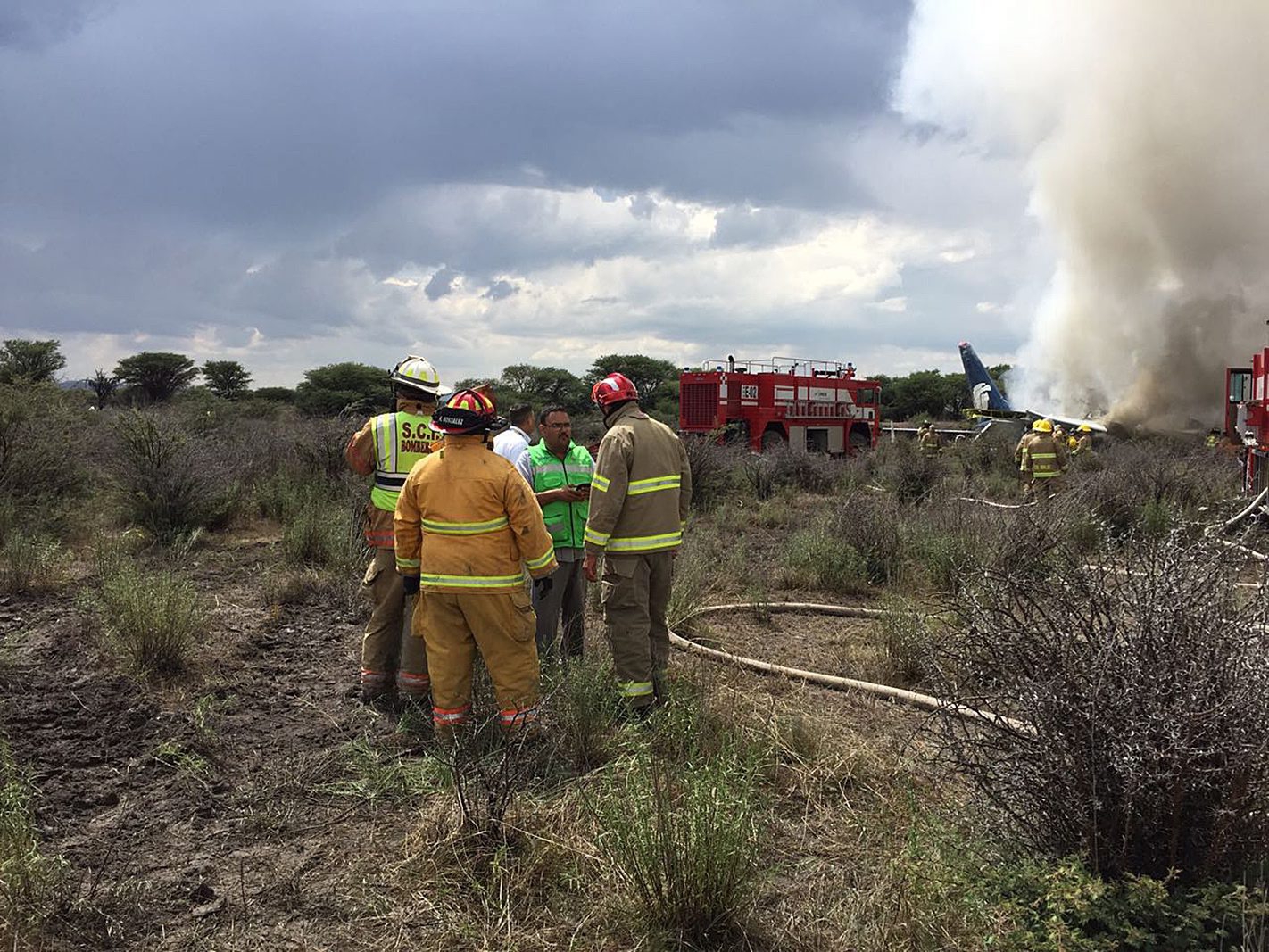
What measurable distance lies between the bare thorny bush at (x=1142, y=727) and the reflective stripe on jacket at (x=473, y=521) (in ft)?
6.12

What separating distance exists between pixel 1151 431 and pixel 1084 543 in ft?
95.7

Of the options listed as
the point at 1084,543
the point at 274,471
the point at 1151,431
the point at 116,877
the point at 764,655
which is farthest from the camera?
the point at 1151,431

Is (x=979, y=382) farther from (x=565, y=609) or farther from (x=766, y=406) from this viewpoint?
(x=565, y=609)

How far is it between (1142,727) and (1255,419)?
10770 millimetres

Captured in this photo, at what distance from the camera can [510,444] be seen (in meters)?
5.54

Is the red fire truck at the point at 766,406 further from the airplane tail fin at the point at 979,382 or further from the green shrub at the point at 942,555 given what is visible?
the airplane tail fin at the point at 979,382

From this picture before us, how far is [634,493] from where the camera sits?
4375 millimetres

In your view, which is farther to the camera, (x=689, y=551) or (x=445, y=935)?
(x=689, y=551)

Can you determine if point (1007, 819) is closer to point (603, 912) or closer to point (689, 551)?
point (603, 912)

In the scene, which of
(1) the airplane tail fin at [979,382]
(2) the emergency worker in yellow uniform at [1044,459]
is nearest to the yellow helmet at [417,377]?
(2) the emergency worker in yellow uniform at [1044,459]

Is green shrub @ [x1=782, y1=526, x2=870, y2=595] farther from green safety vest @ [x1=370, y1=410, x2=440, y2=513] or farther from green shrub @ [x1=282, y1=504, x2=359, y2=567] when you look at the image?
green safety vest @ [x1=370, y1=410, x2=440, y2=513]

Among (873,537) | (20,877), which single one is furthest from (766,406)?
(20,877)

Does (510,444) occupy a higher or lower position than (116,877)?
higher

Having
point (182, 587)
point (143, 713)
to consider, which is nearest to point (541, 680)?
point (143, 713)
